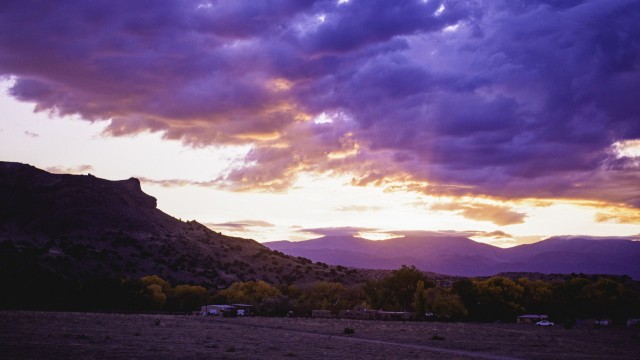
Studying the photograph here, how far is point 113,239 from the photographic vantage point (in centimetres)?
12544

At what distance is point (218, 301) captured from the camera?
95.6 m

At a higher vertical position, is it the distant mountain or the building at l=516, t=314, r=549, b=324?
the distant mountain

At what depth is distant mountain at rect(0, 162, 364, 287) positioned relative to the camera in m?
111

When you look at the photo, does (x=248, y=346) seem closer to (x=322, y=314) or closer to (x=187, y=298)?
(x=322, y=314)

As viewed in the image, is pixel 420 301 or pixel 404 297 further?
pixel 404 297

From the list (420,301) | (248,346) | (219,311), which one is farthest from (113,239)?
(248,346)

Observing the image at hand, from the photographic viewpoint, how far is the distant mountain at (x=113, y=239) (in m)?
111

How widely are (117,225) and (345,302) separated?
56042 millimetres

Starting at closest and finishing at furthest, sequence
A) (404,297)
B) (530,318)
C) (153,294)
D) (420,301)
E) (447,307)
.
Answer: (153,294)
(447,307)
(530,318)
(420,301)
(404,297)

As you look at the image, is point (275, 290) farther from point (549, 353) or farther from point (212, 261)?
point (549, 353)

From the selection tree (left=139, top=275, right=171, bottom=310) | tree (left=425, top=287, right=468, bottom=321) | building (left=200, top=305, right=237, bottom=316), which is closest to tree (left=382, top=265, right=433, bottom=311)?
tree (left=425, top=287, right=468, bottom=321)

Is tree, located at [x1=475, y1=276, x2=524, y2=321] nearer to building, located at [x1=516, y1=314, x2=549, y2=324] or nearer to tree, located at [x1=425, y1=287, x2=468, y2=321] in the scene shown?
building, located at [x1=516, y1=314, x2=549, y2=324]

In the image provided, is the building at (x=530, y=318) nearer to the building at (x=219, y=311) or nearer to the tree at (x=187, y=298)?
the building at (x=219, y=311)

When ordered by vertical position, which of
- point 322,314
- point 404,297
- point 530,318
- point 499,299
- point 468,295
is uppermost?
point 468,295
